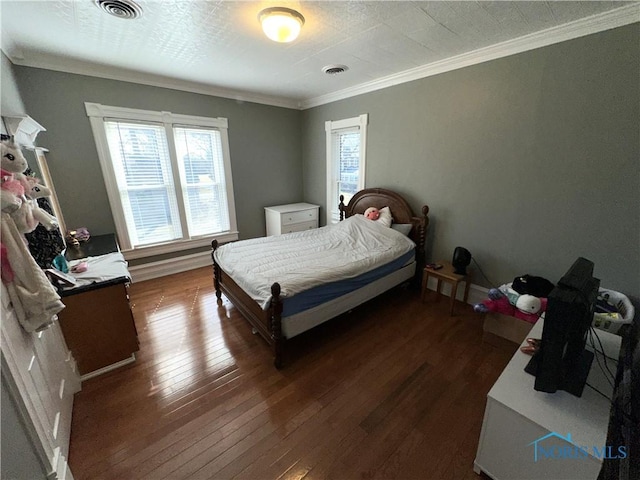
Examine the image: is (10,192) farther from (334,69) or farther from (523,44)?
(523,44)

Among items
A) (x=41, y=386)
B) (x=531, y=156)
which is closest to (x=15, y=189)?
(x=41, y=386)

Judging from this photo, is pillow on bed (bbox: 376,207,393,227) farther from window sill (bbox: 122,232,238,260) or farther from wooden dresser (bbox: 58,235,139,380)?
wooden dresser (bbox: 58,235,139,380)

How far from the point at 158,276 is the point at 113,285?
1914mm

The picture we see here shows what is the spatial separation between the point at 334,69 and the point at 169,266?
3.32 meters

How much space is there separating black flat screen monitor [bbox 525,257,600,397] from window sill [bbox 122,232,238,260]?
153 inches

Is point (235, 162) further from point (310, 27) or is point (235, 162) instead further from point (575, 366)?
point (575, 366)

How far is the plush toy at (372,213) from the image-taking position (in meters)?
3.27

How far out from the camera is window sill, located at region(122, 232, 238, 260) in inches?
130

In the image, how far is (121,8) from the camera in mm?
1672

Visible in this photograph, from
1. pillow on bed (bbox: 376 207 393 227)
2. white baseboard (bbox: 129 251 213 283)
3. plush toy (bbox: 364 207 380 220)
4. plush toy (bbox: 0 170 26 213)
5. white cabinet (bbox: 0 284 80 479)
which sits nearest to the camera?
white cabinet (bbox: 0 284 80 479)

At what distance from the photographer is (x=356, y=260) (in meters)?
2.41

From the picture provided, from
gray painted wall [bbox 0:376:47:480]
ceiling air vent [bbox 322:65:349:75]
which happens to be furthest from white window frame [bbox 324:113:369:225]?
gray painted wall [bbox 0:376:47:480]

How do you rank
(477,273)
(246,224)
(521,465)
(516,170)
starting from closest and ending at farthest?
1. (521,465)
2. (516,170)
3. (477,273)
4. (246,224)

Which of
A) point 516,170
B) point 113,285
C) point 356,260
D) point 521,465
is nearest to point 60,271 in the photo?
point 113,285
